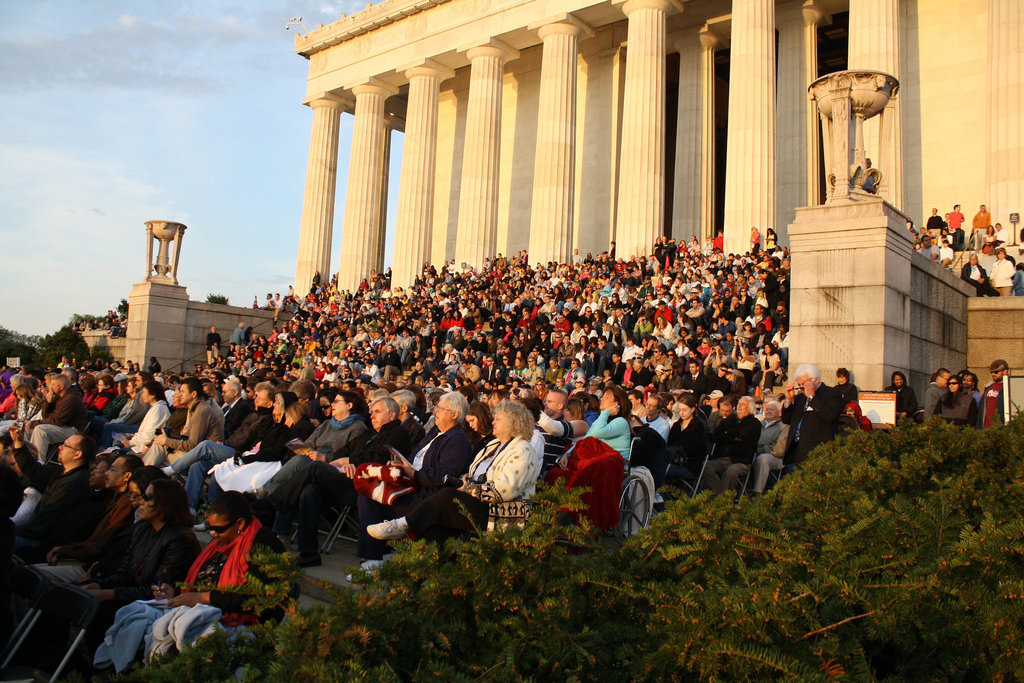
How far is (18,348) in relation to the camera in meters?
43.1

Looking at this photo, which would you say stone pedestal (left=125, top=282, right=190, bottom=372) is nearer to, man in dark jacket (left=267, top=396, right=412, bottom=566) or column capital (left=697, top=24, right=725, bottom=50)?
column capital (left=697, top=24, right=725, bottom=50)

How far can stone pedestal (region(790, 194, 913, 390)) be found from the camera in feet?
43.6

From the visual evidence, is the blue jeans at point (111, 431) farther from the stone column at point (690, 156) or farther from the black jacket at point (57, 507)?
the stone column at point (690, 156)

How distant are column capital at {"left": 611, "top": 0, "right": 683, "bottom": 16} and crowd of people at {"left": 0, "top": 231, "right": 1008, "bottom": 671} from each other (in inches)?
492

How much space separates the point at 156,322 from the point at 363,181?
12.1 m

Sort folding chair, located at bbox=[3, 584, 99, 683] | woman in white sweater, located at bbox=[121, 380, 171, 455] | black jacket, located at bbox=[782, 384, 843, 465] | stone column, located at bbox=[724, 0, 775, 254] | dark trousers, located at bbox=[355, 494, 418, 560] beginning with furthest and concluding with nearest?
stone column, located at bbox=[724, 0, 775, 254], woman in white sweater, located at bbox=[121, 380, 171, 455], black jacket, located at bbox=[782, 384, 843, 465], dark trousers, located at bbox=[355, 494, 418, 560], folding chair, located at bbox=[3, 584, 99, 683]

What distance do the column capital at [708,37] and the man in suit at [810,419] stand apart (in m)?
25.2

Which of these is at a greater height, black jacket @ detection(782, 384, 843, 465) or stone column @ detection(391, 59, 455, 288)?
→ stone column @ detection(391, 59, 455, 288)

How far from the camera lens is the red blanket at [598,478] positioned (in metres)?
7.25

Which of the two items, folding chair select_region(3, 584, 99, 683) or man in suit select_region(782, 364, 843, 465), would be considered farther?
man in suit select_region(782, 364, 843, 465)

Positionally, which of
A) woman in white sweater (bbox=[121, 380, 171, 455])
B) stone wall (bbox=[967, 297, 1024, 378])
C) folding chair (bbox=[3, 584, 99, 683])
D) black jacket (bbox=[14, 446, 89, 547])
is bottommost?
folding chair (bbox=[3, 584, 99, 683])

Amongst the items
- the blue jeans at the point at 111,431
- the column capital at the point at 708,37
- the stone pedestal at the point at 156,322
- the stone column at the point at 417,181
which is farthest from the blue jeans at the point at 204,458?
the column capital at the point at 708,37

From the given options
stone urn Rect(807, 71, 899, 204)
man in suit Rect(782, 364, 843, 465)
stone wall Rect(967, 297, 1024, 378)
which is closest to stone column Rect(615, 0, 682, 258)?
stone wall Rect(967, 297, 1024, 378)

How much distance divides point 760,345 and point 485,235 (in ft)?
63.4
